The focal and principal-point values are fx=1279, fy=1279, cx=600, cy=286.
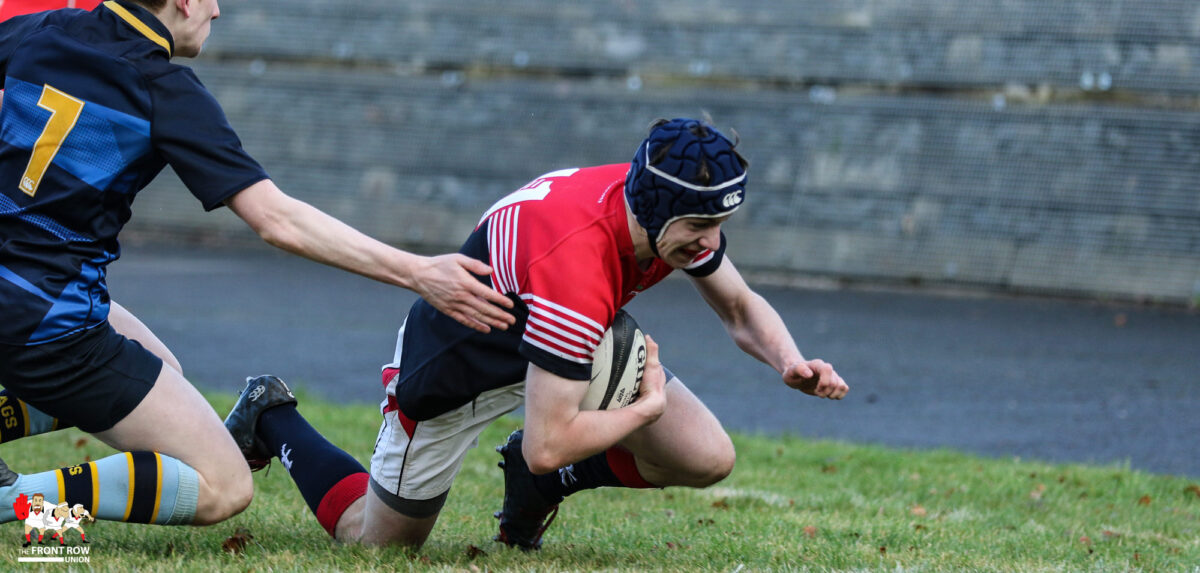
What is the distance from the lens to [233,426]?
457 cm

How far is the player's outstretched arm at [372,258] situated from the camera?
322cm

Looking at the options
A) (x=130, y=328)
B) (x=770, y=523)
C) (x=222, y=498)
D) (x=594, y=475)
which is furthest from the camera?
(x=770, y=523)

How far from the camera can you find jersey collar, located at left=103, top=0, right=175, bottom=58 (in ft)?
11.3

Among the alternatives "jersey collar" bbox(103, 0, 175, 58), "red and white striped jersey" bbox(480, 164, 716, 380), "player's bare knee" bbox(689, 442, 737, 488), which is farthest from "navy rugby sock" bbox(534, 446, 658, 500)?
"jersey collar" bbox(103, 0, 175, 58)

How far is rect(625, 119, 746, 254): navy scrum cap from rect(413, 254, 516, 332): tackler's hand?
0.45 meters

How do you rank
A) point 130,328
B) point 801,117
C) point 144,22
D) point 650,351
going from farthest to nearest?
point 801,117 → point 130,328 → point 650,351 → point 144,22

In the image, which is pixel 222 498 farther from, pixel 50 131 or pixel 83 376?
pixel 50 131

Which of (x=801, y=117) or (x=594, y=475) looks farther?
(x=801, y=117)

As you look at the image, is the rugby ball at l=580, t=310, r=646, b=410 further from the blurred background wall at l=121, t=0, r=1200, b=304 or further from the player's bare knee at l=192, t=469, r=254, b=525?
the blurred background wall at l=121, t=0, r=1200, b=304

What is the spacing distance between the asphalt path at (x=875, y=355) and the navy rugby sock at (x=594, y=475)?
3.21m

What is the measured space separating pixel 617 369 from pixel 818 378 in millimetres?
626

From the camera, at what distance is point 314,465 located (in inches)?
178

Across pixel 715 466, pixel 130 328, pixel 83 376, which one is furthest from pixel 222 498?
pixel 715 466

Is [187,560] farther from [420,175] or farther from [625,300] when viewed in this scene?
[420,175]
